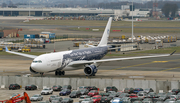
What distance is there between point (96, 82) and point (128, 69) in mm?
23619

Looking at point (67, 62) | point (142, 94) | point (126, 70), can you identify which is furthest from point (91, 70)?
point (142, 94)

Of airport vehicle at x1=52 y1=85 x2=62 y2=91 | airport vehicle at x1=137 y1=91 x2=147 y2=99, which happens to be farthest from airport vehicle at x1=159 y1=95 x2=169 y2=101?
airport vehicle at x1=52 y1=85 x2=62 y2=91

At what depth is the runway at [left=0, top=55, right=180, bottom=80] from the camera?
2803 inches

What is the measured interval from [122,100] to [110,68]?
38.3 m

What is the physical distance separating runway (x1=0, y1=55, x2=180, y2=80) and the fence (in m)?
10.3

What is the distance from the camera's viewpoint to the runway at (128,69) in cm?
7119

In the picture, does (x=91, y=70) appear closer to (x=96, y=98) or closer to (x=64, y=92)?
(x=64, y=92)

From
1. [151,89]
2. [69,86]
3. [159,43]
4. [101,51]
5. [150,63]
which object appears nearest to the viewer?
[151,89]

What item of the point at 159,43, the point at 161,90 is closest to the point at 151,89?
the point at 161,90

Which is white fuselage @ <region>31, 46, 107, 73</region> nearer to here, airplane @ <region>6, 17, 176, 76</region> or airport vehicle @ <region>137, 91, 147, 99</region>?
airplane @ <region>6, 17, 176, 76</region>

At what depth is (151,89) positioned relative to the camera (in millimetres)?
54938

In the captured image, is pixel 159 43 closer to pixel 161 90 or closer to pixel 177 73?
pixel 177 73

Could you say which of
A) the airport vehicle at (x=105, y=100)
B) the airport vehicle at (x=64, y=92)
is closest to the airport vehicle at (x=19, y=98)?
the airport vehicle at (x=64, y=92)

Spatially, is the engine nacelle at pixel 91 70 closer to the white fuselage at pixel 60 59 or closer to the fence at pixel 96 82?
the white fuselage at pixel 60 59
